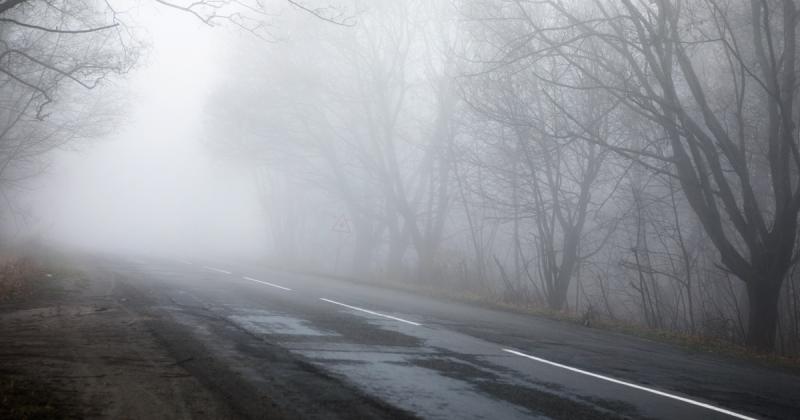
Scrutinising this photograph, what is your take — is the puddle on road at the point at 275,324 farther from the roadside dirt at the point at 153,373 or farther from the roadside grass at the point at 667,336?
the roadside grass at the point at 667,336

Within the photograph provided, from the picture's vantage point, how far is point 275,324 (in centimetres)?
935

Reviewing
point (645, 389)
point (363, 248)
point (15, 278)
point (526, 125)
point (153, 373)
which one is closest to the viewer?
point (153, 373)

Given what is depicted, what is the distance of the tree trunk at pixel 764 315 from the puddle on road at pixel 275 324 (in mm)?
8737

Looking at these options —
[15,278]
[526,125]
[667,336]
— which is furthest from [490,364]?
[15,278]

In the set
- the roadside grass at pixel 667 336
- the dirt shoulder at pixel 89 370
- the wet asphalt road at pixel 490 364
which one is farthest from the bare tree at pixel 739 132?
the dirt shoulder at pixel 89 370

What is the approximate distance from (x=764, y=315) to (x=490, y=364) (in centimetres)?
814

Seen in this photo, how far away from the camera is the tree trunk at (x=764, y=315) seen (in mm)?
12570

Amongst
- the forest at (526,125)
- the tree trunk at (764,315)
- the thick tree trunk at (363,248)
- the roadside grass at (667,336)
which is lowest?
the roadside grass at (667,336)

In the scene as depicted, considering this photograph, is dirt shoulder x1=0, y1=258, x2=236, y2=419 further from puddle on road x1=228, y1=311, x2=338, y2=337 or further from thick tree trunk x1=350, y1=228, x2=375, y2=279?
thick tree trunk x1=350, y1=228, x2=375, y2=279

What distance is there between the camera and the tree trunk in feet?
41.2

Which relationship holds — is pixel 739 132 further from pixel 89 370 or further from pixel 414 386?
pixel 89 370

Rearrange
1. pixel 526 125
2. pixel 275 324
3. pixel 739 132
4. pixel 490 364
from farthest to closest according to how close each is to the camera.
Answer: pixel 526 125 < pixel 739 132 < pixel 275 324 < pixel 490 364

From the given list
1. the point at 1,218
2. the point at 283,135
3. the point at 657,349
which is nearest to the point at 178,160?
the point at 1,218

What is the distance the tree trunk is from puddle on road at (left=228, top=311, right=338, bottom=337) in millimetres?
8737
